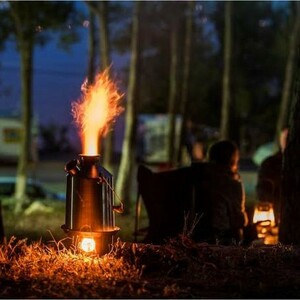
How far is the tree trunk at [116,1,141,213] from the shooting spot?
15.3 m

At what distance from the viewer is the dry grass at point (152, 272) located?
445cm

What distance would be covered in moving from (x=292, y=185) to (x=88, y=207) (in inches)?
90.5

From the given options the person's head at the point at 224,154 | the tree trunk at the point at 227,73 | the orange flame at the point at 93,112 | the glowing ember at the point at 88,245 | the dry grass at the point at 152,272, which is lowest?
the dry grass at the point at 152,272

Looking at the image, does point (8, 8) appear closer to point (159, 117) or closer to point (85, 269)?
point (85, 269)

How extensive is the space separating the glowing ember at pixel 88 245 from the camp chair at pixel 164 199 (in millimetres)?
2339

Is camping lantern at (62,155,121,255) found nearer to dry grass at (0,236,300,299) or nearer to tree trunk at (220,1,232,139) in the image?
dry grass at (0,236,300,299)

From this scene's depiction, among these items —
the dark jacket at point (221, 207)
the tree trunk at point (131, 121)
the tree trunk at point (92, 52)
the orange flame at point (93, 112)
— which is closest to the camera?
the orange flame at point (93, 112)

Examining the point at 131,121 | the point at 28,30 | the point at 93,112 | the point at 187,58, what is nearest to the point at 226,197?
the point at 93,112

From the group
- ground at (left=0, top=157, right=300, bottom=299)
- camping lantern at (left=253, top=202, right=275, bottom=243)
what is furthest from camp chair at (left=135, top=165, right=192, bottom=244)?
ground at (left=0, top=157, right=300, bottom=299)

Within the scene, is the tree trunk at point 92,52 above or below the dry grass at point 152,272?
above

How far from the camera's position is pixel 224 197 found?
7.20 m

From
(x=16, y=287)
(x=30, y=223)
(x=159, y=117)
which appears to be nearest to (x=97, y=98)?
(x=16, y=287)

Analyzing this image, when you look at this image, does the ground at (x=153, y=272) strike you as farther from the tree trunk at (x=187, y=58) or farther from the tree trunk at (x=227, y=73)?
the tree trunk at (x=187, y=58)

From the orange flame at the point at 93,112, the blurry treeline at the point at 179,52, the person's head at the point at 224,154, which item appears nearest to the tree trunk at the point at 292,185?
the person's head at the point at 224,154
